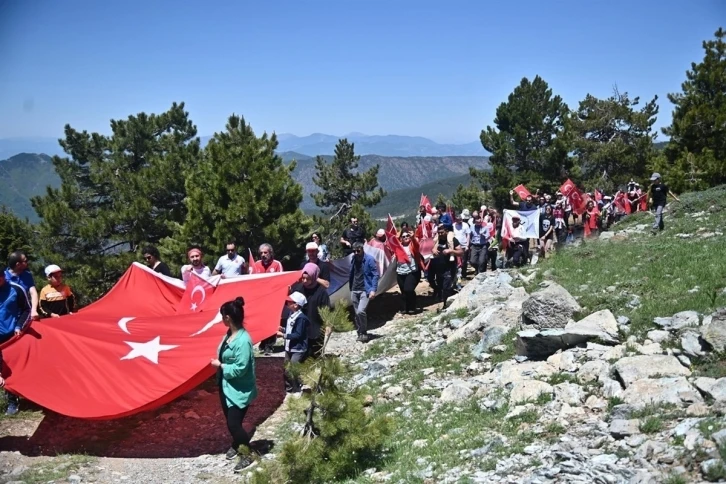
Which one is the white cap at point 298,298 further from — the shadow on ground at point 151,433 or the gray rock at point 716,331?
the gray rock at point 716,331

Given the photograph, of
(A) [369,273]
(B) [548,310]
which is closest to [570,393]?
(B) [548,310]

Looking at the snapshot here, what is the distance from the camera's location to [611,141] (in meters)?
44.1

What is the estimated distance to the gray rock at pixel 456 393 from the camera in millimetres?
7715

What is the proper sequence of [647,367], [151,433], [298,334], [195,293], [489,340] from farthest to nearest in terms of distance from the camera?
[195,293]
[489,340]
[298,334]
[151,433]
[647,367]

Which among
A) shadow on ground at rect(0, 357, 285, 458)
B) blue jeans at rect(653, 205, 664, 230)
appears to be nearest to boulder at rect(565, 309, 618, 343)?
shadow on ground at rect(0, 357, 285, 458)

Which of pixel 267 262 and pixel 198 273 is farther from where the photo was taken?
pixel 267 262

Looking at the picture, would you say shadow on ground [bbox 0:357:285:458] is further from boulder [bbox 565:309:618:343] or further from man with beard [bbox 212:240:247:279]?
boulder [bbox 565:309:618:343]

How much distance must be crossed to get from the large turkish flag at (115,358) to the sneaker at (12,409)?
41.9 inches

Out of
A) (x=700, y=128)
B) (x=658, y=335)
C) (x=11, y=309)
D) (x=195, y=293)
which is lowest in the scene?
(x=658, y=335)

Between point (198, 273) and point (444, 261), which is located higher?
point (198, 273)

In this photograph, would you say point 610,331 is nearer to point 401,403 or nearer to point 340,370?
point 401,403

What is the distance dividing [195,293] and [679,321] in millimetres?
7706

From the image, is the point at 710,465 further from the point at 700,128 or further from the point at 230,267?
the point at 700,128

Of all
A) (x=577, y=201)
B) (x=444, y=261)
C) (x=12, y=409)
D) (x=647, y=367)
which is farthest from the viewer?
(x=577, y=201)
